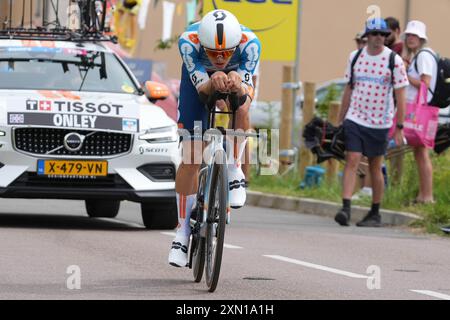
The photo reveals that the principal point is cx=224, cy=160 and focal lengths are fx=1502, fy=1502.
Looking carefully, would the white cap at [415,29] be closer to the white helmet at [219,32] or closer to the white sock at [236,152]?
the white sock at [236,152]

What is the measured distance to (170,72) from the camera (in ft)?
146

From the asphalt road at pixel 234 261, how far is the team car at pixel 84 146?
368 millimetres

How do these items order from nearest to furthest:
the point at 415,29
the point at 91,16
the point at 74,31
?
1. the point at 74,31
2. the point at 91,16
3. the point at 415,29

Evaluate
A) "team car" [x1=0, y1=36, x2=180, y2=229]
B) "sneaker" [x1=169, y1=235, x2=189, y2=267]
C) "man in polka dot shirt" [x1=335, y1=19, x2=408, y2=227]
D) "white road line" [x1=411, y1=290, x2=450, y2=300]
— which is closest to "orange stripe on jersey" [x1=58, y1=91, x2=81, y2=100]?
"team car" [x1=0, y1=36, x2=180, y2=229]

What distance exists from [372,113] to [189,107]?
6.41 meters

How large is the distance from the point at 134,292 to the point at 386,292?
1.61 m

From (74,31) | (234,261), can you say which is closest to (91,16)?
(74,31)

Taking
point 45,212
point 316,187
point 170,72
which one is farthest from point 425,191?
point 170,72

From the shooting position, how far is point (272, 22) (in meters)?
21.4

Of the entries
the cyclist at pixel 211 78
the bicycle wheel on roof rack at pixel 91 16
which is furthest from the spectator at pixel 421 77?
the cyclist at pixel 211 78

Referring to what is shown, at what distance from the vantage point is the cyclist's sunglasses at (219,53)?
952 centimetres

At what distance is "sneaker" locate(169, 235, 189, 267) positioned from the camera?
989cm

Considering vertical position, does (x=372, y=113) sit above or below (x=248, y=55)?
below

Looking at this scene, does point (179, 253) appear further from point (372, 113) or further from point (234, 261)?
point (372, 113)
